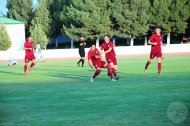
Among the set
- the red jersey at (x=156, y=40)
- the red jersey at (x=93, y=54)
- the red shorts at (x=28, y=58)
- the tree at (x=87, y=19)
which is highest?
the tree at (x=87, y=19)

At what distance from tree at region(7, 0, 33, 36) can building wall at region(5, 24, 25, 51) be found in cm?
858

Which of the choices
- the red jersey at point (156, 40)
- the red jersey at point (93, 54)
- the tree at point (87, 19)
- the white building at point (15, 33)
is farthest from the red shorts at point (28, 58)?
the white building at point (15, 33)

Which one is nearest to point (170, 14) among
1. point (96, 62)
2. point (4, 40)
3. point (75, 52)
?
A: point (75, 52)

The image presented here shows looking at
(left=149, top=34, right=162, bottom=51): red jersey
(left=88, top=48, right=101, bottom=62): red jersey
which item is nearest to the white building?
(left=149, top=34, right=162, bottom=51): red jersey

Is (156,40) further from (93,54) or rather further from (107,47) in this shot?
(93,54)

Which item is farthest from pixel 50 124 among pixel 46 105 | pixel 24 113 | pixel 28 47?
pixel 28 47

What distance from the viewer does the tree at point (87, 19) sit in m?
58.4

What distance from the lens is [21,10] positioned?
237 feet

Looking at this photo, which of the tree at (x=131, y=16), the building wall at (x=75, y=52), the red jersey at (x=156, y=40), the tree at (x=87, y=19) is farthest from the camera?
the tree at (x=131, y=16)

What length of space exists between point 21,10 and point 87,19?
18.2m

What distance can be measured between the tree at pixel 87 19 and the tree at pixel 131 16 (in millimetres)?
1422

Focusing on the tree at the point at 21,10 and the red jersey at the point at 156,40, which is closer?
the red jersey at the point at 156,40

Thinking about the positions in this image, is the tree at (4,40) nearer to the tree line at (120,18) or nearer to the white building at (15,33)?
the white building at (15,33)

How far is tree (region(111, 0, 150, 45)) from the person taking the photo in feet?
194
